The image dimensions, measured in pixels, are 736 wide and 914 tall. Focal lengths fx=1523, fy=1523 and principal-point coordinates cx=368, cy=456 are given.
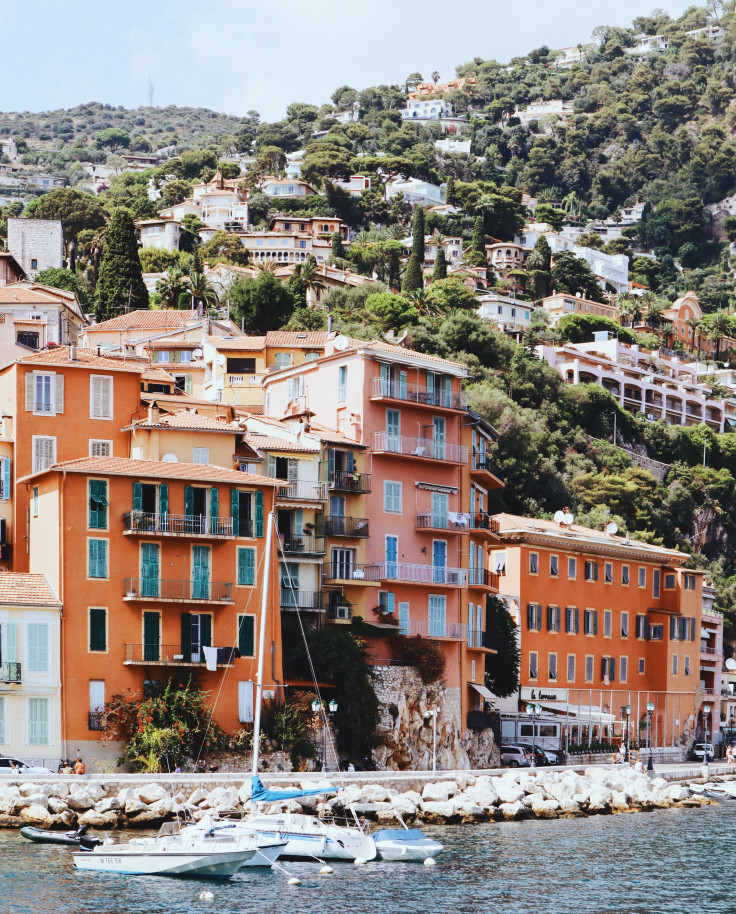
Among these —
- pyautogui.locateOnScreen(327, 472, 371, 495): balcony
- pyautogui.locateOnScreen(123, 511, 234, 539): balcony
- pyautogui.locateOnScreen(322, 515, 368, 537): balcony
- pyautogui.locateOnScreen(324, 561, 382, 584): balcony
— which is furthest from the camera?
pyautogui.locateOnScreen(327, 472, 371, 495): balcony

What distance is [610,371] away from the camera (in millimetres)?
133750

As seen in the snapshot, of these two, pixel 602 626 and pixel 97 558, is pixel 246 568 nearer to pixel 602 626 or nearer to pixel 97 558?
pixel 97 558

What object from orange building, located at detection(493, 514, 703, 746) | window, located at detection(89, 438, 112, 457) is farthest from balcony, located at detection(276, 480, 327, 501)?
orange building, located at detection(493, 514, 703, 746)

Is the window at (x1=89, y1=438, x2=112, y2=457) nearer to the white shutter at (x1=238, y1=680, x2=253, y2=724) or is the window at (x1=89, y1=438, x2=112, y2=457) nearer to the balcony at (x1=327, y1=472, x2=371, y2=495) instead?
the balcony at (x1=327, y1=472, x2=371, y2=495)

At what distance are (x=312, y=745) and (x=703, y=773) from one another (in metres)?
25.0

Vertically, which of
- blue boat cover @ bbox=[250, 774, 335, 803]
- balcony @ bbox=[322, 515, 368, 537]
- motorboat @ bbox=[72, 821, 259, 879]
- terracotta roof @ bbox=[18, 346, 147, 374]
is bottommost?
motorboat @ bbox=[72, 821, 259, 879]

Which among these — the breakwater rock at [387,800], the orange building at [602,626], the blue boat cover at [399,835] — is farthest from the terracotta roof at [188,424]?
the orange building at [602,626]

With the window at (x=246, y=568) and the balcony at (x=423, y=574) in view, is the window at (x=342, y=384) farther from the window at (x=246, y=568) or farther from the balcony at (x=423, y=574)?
the window at (x=246, y=568)

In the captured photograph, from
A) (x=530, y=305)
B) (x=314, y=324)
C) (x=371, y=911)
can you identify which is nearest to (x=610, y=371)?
(x=530, y=305)

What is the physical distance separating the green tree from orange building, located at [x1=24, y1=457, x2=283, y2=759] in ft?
193

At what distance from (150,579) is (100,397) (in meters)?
9.86

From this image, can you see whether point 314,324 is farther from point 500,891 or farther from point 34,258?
point 500,891

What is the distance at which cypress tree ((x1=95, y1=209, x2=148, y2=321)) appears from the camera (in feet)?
350

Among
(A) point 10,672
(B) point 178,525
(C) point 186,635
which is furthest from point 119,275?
(A) point 10,672
